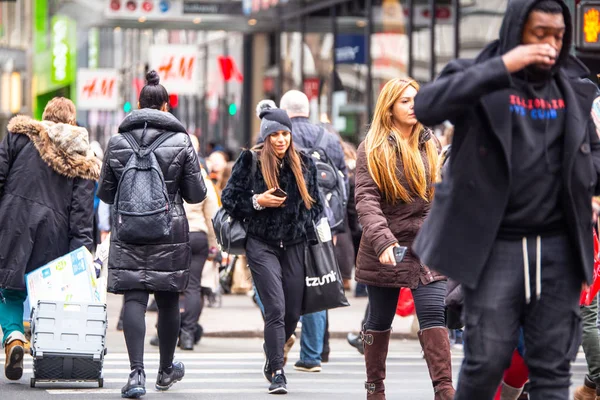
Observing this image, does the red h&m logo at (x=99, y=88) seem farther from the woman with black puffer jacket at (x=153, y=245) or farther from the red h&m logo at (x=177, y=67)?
the woman with black puffer jacket at (x=153, y=245)

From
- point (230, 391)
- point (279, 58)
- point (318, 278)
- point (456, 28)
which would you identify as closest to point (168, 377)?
point (230, 391)

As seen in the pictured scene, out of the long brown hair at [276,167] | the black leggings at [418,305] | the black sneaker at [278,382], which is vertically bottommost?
the black sneaker at [278,382]

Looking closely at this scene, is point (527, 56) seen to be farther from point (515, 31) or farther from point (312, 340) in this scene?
point (312, 340)

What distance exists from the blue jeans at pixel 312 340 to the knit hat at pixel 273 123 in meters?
1.75

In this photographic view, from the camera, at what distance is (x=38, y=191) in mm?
9266

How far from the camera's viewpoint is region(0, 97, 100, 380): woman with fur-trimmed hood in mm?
9227

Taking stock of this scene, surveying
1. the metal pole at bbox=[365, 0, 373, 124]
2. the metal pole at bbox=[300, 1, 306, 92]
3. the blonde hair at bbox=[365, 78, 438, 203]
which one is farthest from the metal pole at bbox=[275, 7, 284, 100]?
the blonde hair at bbox=[365, 78, 438, 203]

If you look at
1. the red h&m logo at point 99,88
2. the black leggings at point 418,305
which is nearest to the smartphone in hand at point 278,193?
the black leggings at point 418,305

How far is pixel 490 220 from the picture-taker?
486cm

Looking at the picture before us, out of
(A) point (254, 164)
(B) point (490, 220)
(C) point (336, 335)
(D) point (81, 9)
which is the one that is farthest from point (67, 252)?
(D) point (81, 9)

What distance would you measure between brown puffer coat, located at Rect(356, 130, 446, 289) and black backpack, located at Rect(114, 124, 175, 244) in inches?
53.4

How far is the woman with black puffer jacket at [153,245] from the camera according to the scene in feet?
26.7

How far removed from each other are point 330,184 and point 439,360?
3551 millimetres

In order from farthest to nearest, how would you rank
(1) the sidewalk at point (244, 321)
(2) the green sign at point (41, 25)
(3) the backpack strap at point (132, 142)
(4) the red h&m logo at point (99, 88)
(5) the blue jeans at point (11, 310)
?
(2) the green sign at point (41, 25)
(4) the red h&m logo at point (99, 88)
(1) the sidewalk at point (244, 321)
(5) the blue jeans at point (11, 310)
(3) the backpack strap at point (132, 142)
